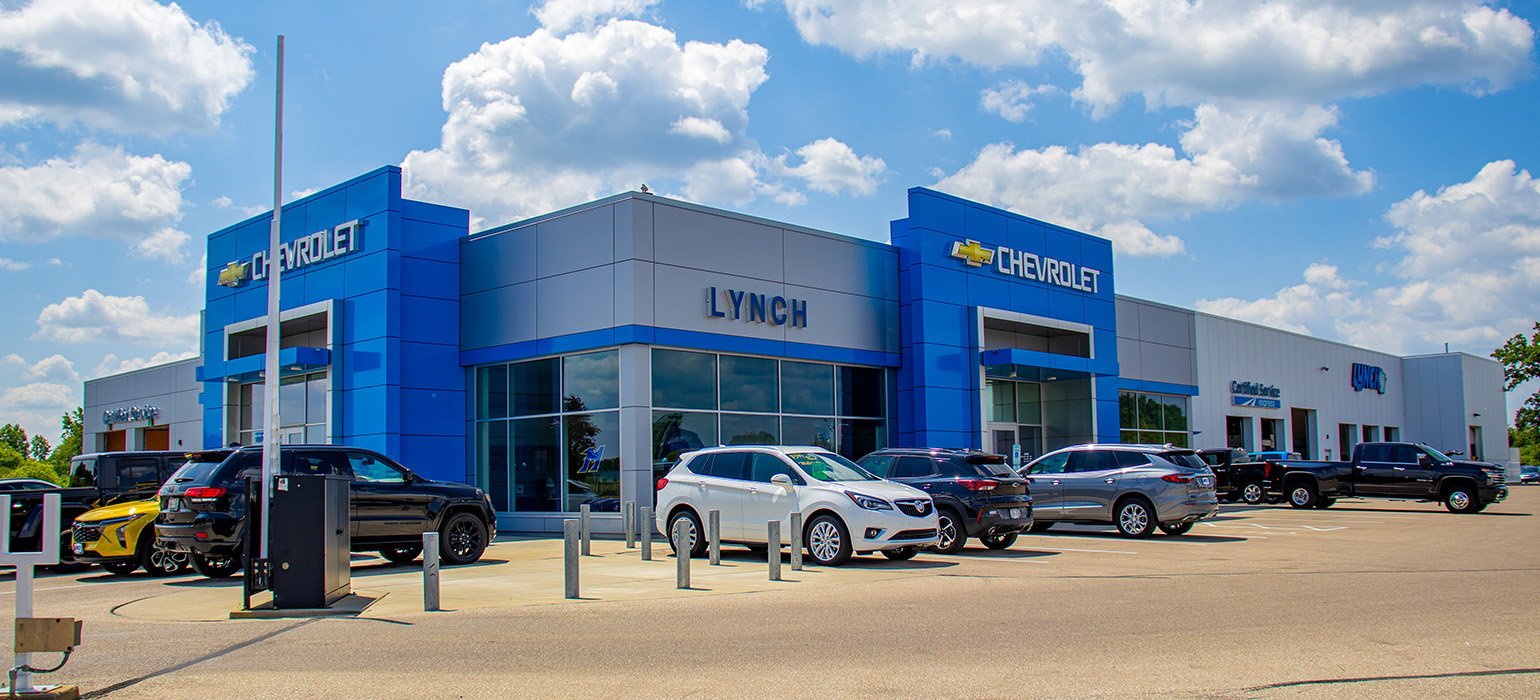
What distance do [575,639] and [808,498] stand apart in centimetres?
676

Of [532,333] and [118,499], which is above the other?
[532,333]

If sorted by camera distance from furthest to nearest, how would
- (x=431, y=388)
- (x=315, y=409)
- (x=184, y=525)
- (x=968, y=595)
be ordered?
(x=315, y=409) → (x=431, y=388) → (x=184, y=525) → (x=968, y=595)

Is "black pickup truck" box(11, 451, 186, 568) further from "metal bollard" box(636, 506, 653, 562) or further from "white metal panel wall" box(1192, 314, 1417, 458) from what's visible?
"white metal panel wall" box(1192, 314, 1417, 458)

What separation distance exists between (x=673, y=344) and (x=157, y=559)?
10.3m

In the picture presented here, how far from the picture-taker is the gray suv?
2036 cm

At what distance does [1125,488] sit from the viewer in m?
20.7

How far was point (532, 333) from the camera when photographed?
83.7ft

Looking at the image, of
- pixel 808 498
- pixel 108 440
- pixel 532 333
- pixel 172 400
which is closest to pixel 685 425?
pixel 532 333

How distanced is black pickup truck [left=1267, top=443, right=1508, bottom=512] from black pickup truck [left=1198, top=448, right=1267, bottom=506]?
0.48 meters

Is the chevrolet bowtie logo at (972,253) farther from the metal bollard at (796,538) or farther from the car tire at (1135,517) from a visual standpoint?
the metal bollard at (796,538)

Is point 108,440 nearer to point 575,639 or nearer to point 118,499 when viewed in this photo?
point 118,499

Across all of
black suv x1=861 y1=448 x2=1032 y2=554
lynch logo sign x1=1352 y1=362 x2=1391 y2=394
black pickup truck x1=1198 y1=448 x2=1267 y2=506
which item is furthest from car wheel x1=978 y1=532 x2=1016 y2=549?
lynch logo sign x1=1352 y1=362 x2=1391 y2=394

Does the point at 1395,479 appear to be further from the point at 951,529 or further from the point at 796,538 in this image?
the point at 796,538

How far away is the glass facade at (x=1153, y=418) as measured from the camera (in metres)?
39.1
